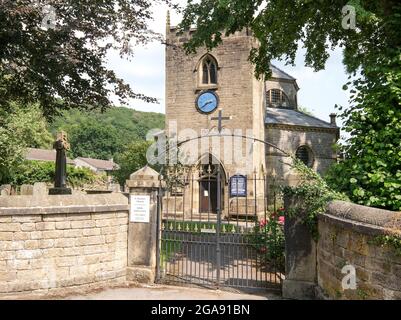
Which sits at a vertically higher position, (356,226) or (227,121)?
(227,121)

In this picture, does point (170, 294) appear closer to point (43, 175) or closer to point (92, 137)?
point (43, 175)

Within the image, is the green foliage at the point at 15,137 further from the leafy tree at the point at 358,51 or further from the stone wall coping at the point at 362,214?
the stone wall coping at the point at 362,214

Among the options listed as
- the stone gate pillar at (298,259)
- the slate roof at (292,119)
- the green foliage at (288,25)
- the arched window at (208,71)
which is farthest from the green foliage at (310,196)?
the slate roof at (292,119)

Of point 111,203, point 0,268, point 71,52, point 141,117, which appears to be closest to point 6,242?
point 0,268

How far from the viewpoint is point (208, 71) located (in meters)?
21.8

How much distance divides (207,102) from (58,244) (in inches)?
618

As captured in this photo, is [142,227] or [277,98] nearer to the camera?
[142,227]

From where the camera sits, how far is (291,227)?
6.48 meters

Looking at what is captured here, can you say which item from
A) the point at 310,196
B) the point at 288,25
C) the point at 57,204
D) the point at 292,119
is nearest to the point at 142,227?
the point at 57,204

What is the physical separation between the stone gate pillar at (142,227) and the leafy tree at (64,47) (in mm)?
2833

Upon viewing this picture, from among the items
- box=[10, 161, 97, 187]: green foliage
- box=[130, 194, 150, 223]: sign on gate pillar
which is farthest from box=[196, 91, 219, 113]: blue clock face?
box=[10, 161, 97, 187]: green foliage

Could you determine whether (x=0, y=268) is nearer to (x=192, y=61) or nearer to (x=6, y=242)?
(x=6, y=242)

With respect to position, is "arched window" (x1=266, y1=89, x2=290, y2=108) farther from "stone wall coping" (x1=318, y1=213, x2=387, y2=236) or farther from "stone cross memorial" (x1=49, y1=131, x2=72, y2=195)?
"stone wall coping" (x1=318, y1=213, x2=387, y2=236)

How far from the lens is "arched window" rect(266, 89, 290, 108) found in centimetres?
3000
